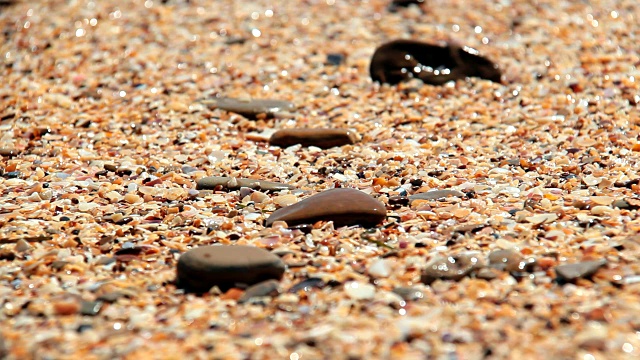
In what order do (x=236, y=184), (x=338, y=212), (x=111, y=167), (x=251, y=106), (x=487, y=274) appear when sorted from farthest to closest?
(x=251, y=106)
(x=111, y=167)
(x=236, y=184)
(x=338, y=212)
(x=487, y=274)

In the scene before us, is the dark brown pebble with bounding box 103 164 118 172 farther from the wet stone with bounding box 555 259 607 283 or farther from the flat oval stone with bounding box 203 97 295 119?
the wet stone with bounding box 555 259 607 283

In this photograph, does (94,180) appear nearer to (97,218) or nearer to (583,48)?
(97,218)

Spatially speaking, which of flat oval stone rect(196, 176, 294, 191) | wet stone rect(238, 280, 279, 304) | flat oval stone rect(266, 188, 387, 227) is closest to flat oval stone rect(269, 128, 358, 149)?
flat oval stone rect(196, 176, 294, 191)

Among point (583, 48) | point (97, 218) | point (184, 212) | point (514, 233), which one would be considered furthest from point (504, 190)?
point (583, 48)

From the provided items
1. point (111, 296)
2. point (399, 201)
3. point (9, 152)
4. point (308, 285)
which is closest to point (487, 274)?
point (308, 285)

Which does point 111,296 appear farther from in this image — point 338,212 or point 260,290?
point 338,212

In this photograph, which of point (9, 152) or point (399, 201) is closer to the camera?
point (399, 201)

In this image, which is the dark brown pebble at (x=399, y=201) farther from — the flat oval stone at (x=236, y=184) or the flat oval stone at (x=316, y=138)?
the flat oval stone at (x=316, y=138)

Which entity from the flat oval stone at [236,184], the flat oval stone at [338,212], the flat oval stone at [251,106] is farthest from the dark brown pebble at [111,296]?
the flat oval stone at [251,106]
